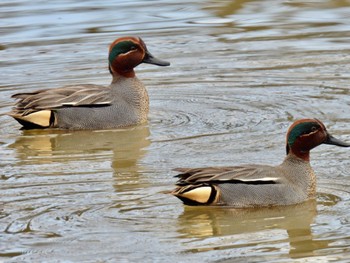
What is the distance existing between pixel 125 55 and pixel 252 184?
4305 millimetres

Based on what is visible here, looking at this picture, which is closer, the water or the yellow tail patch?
the water

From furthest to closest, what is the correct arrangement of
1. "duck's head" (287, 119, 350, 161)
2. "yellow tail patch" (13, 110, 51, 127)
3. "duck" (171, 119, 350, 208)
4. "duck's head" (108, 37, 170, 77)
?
"duck's head" (108, 37, 170, 77), "yellow tail patch" (13, 110, 51, 127), "duck's head" (287, 119, 350, 161), "duck" (171, 119, 350, 208)

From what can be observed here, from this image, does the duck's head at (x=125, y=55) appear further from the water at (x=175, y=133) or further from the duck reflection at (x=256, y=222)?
the duck reflection at (x=256, y=222)

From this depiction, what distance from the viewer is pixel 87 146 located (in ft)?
40.3

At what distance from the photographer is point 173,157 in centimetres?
1136

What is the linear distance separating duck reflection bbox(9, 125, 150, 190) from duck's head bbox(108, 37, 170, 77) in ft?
2.86

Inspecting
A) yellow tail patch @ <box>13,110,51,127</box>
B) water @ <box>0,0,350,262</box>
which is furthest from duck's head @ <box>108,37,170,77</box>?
yellow tail patch @ <box>13,110,51,127</box>

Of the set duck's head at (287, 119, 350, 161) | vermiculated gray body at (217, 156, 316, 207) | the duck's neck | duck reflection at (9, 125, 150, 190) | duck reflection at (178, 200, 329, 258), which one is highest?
duck's head at (287, 119, 350, 161)

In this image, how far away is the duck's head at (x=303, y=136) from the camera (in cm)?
1003

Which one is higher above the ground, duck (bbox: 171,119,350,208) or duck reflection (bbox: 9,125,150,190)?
duck (bbox: 171,119,350,208)

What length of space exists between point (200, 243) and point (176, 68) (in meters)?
7.10

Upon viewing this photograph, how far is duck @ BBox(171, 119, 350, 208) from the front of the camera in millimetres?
9602

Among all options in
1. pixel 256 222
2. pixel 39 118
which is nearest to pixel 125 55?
pixel 39 118

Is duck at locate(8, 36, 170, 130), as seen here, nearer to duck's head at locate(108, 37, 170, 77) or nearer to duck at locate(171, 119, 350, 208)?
duck's head at locate(108, 37, 170, 77)
